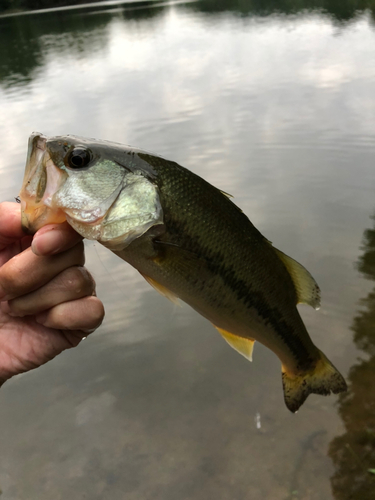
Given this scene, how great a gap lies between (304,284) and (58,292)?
4.28ft

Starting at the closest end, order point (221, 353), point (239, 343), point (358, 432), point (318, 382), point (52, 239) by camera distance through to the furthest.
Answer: point (52, 239)
point (239, 343)
point (318, 382)
point (358, 432)
point (221, 353)

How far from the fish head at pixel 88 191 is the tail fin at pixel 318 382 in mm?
1406

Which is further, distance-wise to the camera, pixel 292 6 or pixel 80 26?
pixel 80 26

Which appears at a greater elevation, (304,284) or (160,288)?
(160,288)

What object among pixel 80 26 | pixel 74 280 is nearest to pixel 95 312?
pixel 74 280

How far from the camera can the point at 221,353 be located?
4.91 metres

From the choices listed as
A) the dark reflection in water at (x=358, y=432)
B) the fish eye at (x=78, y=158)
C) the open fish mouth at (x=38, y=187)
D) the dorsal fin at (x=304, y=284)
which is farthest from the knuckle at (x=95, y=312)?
the dark reflection in water at (x=358, y=432)

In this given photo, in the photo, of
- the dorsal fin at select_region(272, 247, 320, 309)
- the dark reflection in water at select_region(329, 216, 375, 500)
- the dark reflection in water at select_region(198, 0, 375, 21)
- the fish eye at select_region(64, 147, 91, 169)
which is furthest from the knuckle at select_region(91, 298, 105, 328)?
the dark reflection in water at select_region(198, 0, 375, 21)

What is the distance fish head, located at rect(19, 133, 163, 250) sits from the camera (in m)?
1.84

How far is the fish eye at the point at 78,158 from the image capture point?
1889 mm

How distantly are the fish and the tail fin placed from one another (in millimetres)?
461

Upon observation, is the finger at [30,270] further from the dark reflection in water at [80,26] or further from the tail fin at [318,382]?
the dark reflection in water at [80,26]

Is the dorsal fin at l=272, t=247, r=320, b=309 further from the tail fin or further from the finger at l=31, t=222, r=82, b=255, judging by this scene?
the finger at l=31, t=222, r=82, b=255

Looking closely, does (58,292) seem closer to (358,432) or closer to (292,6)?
(358,432)
